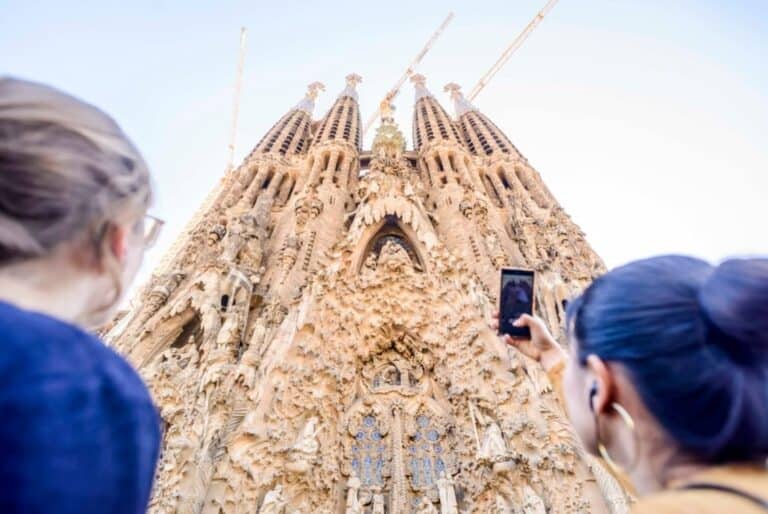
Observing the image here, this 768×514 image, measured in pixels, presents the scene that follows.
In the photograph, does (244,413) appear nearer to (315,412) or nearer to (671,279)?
(315,412)

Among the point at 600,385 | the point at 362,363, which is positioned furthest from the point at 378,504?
the point at 600,385

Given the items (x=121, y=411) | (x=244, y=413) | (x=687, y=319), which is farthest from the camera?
(x=244, y=413)

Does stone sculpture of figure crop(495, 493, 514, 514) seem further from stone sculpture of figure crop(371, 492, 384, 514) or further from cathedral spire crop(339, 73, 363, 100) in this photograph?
cathedral spire crop(339, 73, 363, 100)

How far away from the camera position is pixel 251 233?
41.3ft

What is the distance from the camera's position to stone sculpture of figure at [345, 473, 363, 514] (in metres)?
7.25

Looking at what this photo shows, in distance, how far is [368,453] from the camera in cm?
866

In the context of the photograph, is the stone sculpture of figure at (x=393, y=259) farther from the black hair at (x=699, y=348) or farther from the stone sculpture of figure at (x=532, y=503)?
the black hair at (x=699, y=348)

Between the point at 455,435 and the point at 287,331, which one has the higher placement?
the point at 287,331

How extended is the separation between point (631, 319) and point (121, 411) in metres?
0.89

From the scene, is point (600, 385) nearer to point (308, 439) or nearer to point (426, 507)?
point (308, 439)

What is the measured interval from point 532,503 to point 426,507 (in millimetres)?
1879

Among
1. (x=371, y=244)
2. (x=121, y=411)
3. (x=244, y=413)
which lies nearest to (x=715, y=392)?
(x=121, y=411)

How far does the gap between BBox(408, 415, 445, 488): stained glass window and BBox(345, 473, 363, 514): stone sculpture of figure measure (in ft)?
3.65

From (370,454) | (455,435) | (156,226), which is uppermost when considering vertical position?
(156,226)
